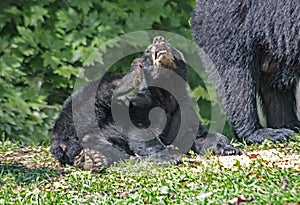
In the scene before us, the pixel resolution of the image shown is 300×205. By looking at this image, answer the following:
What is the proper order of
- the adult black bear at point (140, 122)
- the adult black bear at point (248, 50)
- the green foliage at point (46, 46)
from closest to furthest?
the adult black bear at point (140, 122) → the adult black bear at point (248, 50) → the green foliage at point (46, 46)

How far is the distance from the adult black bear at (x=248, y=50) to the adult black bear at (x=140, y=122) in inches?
34.4

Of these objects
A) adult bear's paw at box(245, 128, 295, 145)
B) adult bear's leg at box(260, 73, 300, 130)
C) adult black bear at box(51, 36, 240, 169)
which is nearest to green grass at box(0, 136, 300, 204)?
adult black bear at box(51, 36, 240, 169)

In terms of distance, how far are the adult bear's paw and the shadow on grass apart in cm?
201

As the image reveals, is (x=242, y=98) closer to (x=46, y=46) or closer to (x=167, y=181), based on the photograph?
(x=167, y=181)

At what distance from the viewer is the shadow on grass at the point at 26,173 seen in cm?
657

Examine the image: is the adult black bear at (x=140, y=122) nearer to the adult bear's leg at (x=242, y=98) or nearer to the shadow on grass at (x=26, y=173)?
the shadow on grass at (x=26, y=173)

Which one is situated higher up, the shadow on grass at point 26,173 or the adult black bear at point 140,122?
the adult black bear at point 140,122

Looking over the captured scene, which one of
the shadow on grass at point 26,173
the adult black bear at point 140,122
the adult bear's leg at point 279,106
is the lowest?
the shadow on grass at point 26,173

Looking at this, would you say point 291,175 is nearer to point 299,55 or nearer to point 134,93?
point 134,93

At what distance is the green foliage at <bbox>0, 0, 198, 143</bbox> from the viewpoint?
32.8 feet

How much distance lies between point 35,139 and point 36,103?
43cm

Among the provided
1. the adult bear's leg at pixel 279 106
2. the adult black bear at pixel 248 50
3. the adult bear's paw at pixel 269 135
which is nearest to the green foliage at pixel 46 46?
the adult black bear at pixel 248 50

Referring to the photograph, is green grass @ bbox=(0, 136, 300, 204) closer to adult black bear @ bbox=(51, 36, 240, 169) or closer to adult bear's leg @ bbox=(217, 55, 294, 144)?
adult black bear @ bbox=(51, 36, 240, 169)

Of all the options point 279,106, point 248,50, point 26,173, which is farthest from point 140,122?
point 279,106
